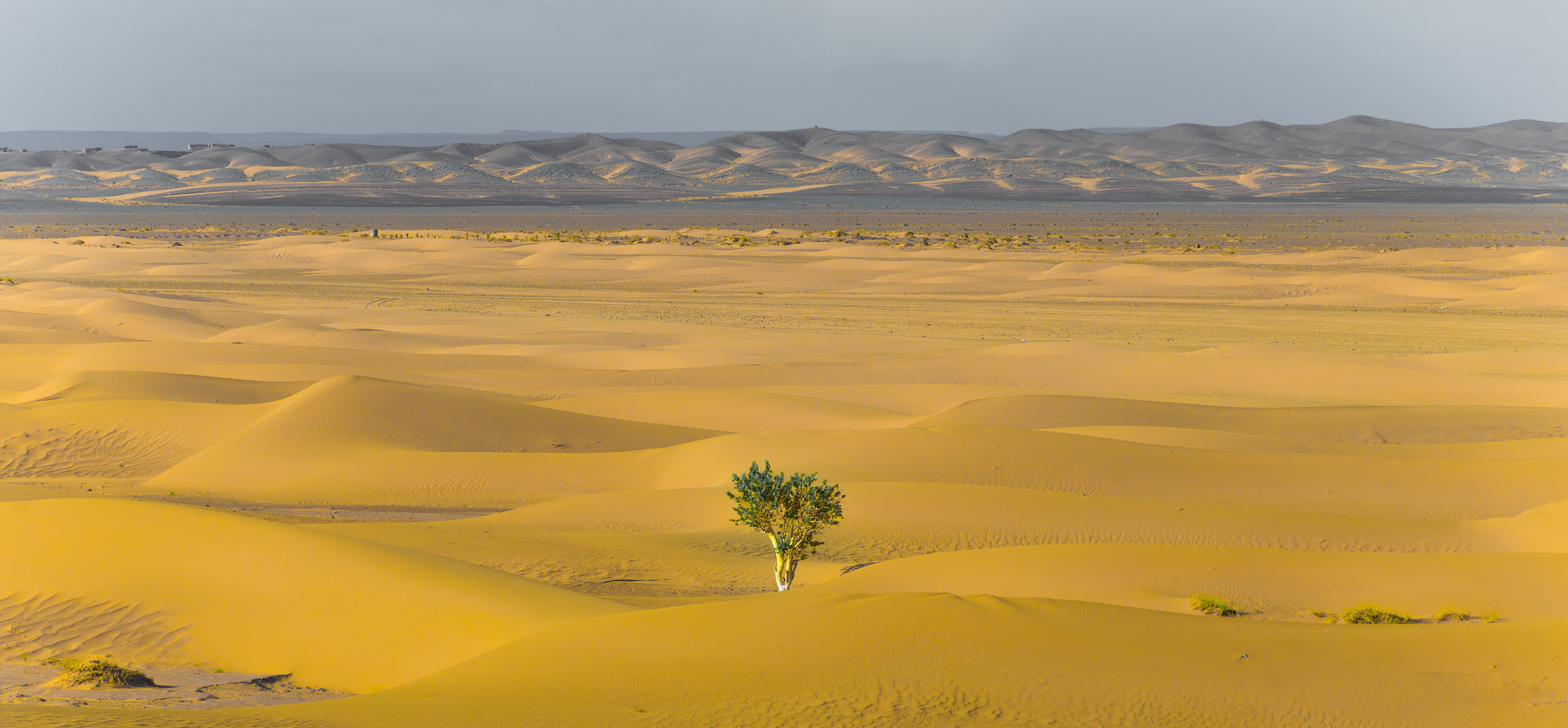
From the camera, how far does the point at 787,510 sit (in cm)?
916

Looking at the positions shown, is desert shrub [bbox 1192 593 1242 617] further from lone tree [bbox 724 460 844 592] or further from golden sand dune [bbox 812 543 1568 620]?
lone tree [bbox 724 460 844 592]

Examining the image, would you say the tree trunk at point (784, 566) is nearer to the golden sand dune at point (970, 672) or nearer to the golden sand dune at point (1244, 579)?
the golden sand dune at point (1244, 579)

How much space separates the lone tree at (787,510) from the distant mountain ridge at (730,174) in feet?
345

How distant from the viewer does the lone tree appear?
914 centimetres

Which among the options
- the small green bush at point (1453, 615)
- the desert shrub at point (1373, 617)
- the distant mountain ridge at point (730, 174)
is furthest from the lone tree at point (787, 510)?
the distant mountain ridge at point (730, 174)

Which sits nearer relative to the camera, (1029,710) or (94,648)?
(1029,710)

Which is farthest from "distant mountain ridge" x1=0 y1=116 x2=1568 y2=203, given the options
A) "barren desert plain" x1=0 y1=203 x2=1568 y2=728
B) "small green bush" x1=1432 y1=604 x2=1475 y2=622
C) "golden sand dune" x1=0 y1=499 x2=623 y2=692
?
"small green bush" x1=1432 y1=604 x2=1475 y2=622

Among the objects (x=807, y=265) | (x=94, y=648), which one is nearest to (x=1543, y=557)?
(x=94, y=648)

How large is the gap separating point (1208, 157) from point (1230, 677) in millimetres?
201151

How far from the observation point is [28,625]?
25.6ft

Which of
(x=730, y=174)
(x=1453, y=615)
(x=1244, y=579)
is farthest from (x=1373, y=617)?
(x=730, y=174)

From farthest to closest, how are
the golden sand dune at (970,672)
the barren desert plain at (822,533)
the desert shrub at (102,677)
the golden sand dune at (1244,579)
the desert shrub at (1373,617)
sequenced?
the golden sand dune at (1244,579) → the desert shrub at (1373,617) → the desert shrub at (102,677) → the barren desert plain at (822,533) → the golden sand dune at (970,672)

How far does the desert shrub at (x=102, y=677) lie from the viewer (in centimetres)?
657

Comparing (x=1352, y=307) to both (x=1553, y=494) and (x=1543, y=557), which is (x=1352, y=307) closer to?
(x=1553, y=494)
